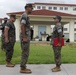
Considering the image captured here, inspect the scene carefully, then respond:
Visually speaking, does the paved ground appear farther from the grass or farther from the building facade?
the building facade

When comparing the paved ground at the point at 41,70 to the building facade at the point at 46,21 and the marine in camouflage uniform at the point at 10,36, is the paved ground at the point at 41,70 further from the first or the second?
the building facade at the point at 46,21

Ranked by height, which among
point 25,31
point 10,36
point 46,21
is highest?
point 46,21

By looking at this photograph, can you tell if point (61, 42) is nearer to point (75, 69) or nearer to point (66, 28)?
point (75, 69)

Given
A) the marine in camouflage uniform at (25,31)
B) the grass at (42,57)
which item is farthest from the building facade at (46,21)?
the marine in camouflage uniform at (25,31)

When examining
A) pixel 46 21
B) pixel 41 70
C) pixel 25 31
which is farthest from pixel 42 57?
pixel 46 21

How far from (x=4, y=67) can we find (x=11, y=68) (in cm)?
31

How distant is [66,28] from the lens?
8131 centimetres

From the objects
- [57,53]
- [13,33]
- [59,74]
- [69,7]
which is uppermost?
[69,7]

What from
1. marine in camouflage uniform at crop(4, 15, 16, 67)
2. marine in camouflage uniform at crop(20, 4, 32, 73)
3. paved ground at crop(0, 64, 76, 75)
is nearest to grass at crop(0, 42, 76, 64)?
paved ground at crop(0, 64, 76, 75)

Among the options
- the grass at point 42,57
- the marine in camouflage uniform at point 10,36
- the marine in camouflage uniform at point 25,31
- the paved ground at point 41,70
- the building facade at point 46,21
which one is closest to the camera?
the marine in camouflage uniform at point 25,31

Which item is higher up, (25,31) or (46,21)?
(46,21)

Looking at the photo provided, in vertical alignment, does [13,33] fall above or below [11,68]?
above

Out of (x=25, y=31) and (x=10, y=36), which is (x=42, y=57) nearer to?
(x=10, y=36)

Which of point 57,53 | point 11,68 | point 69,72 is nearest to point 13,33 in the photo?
point 11,68
